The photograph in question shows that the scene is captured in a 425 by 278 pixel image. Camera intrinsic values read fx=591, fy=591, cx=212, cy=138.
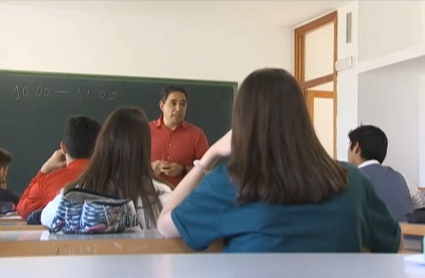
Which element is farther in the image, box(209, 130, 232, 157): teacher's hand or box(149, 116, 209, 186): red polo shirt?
box(149, 116, 209, 186): red polo shirt

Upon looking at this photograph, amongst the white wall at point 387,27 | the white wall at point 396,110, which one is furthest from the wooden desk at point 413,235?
the white wall at point 387,27

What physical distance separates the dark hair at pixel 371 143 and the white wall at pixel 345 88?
227cm

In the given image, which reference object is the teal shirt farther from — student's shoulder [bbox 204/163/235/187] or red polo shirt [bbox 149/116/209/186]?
red polo shirt [bbox 149/116/209/186]

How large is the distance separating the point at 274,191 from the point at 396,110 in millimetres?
5130

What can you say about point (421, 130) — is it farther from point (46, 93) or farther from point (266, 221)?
point (266, 221)

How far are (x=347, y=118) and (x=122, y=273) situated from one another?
17.8 feet

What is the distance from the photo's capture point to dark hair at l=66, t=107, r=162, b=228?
2.22m

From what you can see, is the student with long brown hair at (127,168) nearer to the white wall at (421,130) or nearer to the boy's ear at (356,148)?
the boy's ear at (356,148)

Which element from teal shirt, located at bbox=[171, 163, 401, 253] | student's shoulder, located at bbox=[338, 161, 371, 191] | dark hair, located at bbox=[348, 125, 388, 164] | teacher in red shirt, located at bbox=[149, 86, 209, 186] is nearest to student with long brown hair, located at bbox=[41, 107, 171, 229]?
teal shirt, located at bbox=[171, 163, 401, 253]

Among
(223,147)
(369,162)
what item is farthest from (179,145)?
(223,147)

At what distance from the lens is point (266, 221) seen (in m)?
1.36

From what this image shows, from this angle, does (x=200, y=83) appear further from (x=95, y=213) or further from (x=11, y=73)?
(x=95, y=213)

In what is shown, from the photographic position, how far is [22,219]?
2.91m

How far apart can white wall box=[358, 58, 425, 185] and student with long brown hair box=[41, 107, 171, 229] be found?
158 inches
